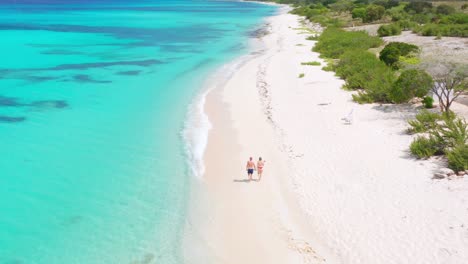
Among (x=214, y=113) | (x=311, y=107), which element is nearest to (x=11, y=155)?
(x=214, y=113)

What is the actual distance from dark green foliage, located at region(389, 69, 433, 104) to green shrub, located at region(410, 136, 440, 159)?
7.94 meters

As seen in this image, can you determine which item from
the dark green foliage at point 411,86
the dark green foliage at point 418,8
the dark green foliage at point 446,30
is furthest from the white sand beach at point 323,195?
the dark green foliage at point 418,8

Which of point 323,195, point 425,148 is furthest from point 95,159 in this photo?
point 425,148

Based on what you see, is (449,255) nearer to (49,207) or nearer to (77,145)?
(49,207)

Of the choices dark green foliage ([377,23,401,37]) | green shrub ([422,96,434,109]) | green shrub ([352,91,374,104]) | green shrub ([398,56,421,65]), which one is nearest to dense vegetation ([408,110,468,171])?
green shrub ([422,96,434,109])

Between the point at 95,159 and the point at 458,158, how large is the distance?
53.4 feet

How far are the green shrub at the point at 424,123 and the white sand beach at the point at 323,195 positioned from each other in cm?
69

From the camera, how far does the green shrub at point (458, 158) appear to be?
51.4ft

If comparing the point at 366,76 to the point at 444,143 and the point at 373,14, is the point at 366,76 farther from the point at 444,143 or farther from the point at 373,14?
the point at 373,14

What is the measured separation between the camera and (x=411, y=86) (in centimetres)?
2503

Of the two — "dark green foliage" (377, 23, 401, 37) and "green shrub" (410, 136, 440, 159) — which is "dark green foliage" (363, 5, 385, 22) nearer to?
"dark green foliage" (377, 23, 401, 37)

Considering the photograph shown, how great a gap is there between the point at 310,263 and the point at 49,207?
34.4 ft

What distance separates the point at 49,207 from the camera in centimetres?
1639

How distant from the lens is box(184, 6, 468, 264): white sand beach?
12.6 m
